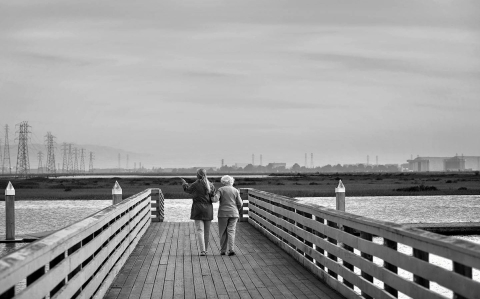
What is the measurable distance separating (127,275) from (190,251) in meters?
3.53

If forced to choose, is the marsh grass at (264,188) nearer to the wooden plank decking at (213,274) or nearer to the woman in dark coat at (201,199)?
the wooden plank decking at (213,274)

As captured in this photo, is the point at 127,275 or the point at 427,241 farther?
the point at 127,275

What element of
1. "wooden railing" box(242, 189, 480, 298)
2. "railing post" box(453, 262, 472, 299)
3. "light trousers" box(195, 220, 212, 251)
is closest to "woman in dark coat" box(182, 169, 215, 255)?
"light trousers" box(195, 220, 212, 251)

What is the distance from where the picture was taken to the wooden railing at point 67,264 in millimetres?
4652

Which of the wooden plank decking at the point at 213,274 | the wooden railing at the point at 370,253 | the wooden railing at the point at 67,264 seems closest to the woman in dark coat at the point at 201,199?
the wooden plank decking at the point at 213,274

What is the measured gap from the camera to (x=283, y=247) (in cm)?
1459

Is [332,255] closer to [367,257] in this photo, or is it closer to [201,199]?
[367,257]

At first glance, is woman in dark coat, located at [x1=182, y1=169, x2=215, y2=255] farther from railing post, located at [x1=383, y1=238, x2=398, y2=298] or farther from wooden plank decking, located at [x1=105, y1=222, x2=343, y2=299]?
railing post, located at [x1=383, y1=238, x2=398, y2=298]

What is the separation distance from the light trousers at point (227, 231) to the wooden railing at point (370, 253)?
3.72 feet

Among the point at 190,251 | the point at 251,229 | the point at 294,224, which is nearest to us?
the point at 294,224

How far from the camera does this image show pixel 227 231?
45.5 ft

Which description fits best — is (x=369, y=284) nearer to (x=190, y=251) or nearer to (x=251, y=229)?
(x=190, y=251)

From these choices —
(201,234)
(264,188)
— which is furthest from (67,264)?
(264,188)

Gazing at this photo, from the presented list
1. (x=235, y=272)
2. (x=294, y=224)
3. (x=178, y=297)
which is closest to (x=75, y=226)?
(x=178, y=297)
